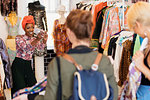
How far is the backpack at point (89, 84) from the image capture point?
1.58 meters

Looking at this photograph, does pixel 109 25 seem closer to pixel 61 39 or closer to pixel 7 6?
pixel 61 39

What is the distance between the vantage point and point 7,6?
A: 5391 mm

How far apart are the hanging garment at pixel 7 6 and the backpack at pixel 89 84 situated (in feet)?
13.3

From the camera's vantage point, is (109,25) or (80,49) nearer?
(80,49)

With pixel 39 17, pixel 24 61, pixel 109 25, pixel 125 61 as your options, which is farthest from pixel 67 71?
pixel 39 17

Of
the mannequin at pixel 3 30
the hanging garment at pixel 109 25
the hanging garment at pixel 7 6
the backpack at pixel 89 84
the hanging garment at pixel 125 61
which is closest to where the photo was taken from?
the backpack at pixel 89 84

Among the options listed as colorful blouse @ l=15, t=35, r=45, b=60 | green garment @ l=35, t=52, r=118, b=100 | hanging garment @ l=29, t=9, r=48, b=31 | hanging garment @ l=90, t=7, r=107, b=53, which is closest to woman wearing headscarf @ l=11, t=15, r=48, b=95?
colorful blouse @ l=15, t=35, r=45, b=60

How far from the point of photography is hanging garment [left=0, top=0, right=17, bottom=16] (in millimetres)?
5297

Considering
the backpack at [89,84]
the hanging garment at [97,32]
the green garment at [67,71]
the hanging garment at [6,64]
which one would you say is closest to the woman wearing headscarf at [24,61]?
the hanging garment at [6,64]

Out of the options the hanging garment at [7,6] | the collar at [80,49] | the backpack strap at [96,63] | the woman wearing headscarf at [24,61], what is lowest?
the woman wearing headscarf at [24,61]

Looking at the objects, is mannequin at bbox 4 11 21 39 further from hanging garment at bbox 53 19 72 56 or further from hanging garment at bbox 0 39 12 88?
hanging garment at bbox 0 39 12 88

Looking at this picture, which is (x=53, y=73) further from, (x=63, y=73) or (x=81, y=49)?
(x=81, y=49)

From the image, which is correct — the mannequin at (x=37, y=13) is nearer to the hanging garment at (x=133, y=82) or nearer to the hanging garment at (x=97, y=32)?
the hanging garment at (x=97, y=32)

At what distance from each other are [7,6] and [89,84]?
13.9 ft
